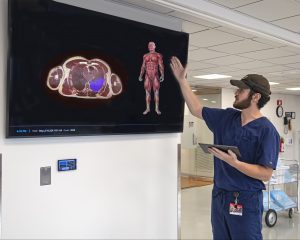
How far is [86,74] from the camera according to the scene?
231 cm

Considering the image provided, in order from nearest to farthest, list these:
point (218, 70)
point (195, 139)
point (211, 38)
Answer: point (211, 38)
point (218, 70)
point (195, 139)

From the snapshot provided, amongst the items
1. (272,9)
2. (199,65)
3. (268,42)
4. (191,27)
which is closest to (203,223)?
(199,65)

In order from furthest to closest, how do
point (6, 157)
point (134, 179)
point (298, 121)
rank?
point (298, 121) → point (134, 179) → point (6, 157)

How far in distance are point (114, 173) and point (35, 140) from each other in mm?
671

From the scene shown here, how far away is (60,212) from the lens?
2.29 metres

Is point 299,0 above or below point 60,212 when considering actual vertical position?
above

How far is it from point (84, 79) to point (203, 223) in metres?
3.76

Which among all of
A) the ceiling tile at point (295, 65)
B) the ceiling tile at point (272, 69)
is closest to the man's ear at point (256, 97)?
the ceiling tile at point (295, 65)

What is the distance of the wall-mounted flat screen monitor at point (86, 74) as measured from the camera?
2.01 meters

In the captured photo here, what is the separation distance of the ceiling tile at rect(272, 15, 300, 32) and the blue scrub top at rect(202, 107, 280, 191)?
1.18 metres

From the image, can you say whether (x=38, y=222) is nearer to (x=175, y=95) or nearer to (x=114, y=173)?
(x=114, y=173)

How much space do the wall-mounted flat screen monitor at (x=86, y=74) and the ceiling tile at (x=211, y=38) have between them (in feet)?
1.99

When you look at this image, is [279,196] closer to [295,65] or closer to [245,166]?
[295,65]

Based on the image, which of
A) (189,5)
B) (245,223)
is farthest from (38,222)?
(189,5)
